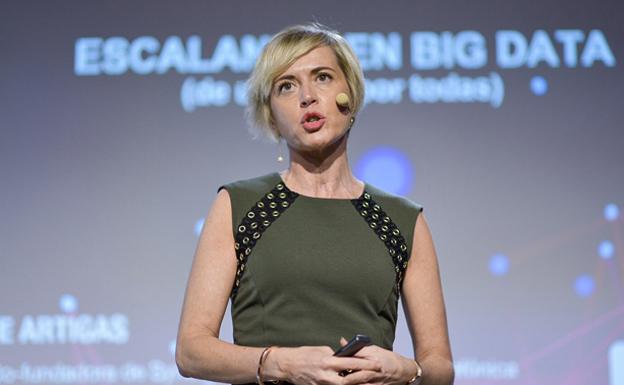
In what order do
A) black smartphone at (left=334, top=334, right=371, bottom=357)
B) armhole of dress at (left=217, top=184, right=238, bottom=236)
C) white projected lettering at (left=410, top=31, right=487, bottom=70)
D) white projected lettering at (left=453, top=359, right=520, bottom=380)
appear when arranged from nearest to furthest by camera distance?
black smartphone at (left=334, top=334, right=371, bottom=357)
armhole of dress at (left=217, top=184, right=238, bottom=236)
white projected lettering at (left=453, top=359, right=520, bottom=380)
white projected lettering at (left=410, top=31, right=487, bottom=70)

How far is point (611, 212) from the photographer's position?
9.74 feet

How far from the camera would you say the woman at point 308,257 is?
136cm

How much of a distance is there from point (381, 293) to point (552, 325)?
5.40ft

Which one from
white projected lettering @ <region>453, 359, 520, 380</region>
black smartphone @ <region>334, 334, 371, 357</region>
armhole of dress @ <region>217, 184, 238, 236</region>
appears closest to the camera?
black smartphone @ <region>334, 334, 371, 357</region>

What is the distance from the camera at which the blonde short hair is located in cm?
152

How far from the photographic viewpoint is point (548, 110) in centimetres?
304

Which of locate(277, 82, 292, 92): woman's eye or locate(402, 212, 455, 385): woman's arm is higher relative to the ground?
locate(277, 82, 292, 92): woman's eye

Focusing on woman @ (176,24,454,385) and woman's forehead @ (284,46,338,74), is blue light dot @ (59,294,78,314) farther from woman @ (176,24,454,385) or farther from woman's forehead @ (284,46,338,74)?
woman's forehead @ (284,46,338,74)

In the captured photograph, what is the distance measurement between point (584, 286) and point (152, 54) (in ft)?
5.56

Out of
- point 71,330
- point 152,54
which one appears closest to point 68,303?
point 71,330

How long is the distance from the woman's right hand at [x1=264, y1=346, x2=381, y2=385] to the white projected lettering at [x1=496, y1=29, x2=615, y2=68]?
6.63ft

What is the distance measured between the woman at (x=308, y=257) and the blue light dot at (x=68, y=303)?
1.61 meters

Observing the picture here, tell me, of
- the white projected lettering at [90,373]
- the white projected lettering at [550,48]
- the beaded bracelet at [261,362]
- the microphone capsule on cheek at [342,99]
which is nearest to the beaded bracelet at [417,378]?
the beaded bracelet at [261,362]

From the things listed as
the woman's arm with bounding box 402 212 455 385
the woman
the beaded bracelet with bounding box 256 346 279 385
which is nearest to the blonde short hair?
the woman
